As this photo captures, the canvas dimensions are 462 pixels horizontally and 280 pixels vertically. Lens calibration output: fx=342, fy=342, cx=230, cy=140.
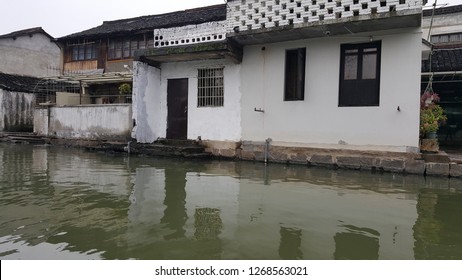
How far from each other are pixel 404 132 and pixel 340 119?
158 centimetres

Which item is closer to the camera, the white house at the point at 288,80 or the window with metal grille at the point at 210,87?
the white house at the point at 288,80

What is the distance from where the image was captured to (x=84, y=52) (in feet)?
63.1

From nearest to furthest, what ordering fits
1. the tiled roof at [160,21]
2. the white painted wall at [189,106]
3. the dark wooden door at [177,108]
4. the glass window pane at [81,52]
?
the white painted wall at [189,106] → the dark wooden door at [177,108] → the tiled roof at [160,21] → the glass window pane at [81,52]

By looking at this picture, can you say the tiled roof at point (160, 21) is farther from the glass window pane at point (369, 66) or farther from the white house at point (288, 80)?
the glass window pane at point (369, 66)

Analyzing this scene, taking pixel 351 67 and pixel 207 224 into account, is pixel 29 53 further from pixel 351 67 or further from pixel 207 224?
pixel 207 224

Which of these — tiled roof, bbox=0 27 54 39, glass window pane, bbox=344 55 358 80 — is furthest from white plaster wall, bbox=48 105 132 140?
tiled roof, bbox=0 27 54 39

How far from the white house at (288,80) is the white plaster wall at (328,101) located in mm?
24

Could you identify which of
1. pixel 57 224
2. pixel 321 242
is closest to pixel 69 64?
pixel 57 224

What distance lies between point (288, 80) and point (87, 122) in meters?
8.50

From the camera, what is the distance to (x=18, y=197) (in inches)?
208

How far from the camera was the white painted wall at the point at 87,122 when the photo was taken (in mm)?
12852

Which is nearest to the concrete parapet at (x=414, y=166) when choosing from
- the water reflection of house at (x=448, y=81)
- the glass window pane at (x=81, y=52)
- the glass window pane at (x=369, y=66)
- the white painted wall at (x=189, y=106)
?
the glass window pane at (x=369, y=66)

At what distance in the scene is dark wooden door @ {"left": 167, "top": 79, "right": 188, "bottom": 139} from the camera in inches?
464

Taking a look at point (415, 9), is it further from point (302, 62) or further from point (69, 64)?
point (69, 64)
